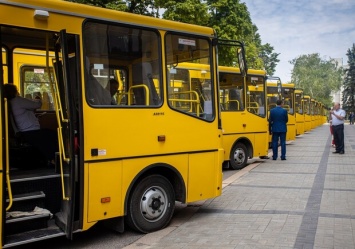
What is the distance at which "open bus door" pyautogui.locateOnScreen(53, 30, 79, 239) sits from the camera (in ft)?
14.6

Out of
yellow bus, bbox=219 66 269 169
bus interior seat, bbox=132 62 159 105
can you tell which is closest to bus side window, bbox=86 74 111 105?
bus interior seat, bbox=132 62 159 105

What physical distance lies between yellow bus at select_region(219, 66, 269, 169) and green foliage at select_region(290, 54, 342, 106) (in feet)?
234

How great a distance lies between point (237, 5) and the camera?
23.7m

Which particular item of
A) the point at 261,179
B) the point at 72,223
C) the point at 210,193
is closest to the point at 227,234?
the point at 210,193

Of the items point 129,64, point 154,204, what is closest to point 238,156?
point 154,204

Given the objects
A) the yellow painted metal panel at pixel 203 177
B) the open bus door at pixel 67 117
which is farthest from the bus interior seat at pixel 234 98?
the open bus door at pixel 67 117

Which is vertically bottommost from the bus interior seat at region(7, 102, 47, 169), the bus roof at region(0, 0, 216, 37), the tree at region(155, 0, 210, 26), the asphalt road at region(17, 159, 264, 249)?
the asphalt road at region(17, 159, 264, 249)

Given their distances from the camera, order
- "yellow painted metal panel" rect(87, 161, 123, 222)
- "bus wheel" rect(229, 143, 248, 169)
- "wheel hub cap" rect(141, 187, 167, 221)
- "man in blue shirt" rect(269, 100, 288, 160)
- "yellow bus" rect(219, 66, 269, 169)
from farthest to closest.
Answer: "man in blue shirt" rect(269, 100, 288, 160), "bus wheel" rect(229, 143, 248, 169), "yellow bus" rect(219, 66, 269, 169), "wheel hub cap" rect(141, 187, 167, 221), "yellow painted metal panel" rect(87, 161, 123, 222)

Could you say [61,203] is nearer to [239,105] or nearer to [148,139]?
[148,139]

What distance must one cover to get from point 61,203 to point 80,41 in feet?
6.42

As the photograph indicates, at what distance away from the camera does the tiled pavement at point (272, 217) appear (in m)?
5.08

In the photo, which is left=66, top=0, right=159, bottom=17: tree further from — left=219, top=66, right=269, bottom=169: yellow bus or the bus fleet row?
the bus fleet row

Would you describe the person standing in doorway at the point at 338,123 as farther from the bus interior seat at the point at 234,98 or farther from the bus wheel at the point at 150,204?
the bus wheel at the point at 150,204

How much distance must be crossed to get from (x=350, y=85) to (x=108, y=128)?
8471 centimetres
